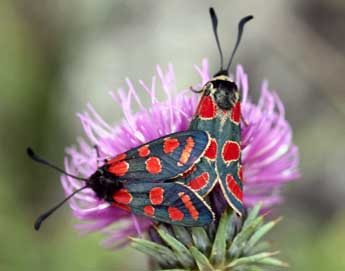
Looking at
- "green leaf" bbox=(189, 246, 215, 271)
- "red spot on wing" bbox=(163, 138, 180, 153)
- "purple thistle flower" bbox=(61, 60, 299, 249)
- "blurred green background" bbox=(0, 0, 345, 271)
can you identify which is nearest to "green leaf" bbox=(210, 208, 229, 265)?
"green leaf" bbox=(189, 246, 215, 271)

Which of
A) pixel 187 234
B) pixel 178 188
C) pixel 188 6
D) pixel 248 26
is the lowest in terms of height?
pixel 187 234

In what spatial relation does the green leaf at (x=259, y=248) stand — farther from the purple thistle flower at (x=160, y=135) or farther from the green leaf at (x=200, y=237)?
the purple thistle flower at (x=160, y=135)

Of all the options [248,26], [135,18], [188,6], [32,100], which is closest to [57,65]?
[32,100]

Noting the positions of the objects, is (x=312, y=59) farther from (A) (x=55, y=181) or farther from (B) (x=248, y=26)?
(A) (x=55, y=181)

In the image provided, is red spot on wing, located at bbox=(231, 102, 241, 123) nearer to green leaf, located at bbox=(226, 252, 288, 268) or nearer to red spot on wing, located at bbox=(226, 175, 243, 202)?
red spot on wing, located at bbox=(226, 175, 243, 202)

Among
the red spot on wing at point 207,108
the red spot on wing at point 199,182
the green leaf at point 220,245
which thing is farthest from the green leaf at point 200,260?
the red spot on wing at point 207,108

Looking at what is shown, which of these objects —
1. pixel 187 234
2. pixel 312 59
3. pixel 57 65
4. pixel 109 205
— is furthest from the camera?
pixel 57 65

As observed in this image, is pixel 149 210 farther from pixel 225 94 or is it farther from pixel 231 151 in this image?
pixel 225 94

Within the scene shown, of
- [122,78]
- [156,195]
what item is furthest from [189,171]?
[122,78]
